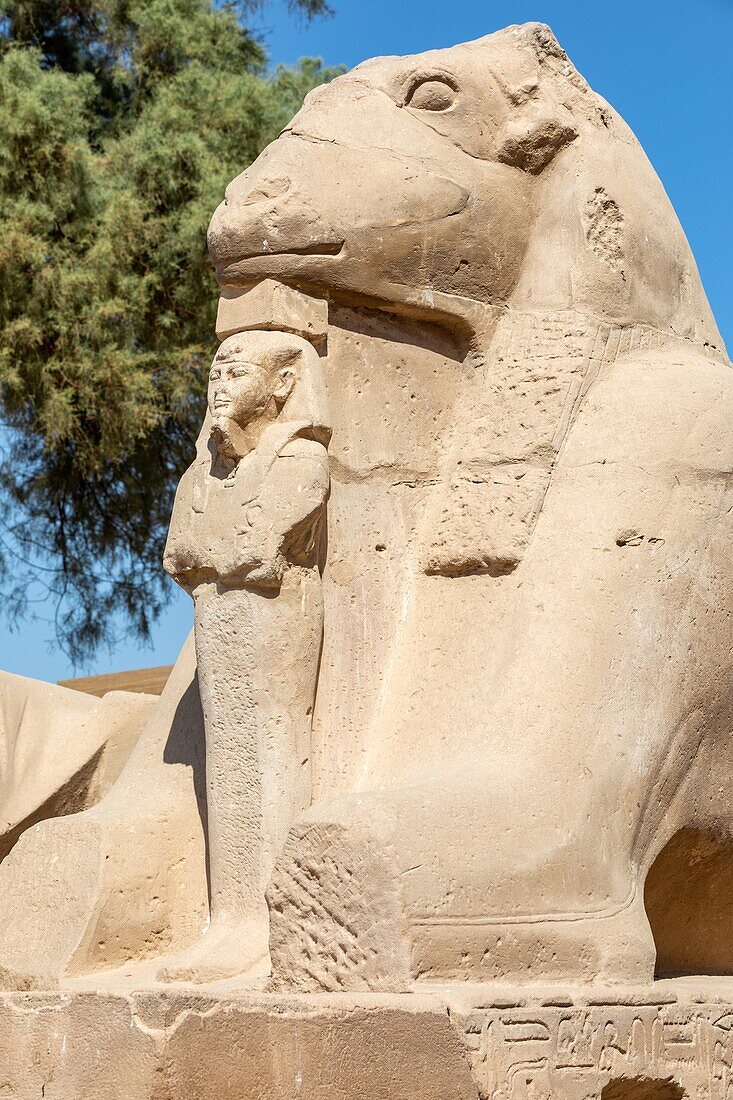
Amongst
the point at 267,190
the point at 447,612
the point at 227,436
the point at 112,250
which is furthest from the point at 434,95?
the point at 112,250

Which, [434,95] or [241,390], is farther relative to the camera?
[434,95]

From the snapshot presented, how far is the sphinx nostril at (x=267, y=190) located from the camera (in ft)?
13.0

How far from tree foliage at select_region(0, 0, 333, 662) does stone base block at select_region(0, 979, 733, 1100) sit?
31.5 ft

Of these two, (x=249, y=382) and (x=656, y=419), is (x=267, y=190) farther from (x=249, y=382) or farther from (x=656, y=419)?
(x=656, y=419)

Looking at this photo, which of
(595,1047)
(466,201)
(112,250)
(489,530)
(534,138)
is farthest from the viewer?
(112,250)

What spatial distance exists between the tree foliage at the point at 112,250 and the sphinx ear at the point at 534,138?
8675mm

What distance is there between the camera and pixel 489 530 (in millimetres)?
3877

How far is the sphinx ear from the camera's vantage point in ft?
13.8

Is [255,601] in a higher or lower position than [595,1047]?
higher

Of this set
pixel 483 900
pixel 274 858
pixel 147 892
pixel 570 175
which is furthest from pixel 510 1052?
pixel 570 175

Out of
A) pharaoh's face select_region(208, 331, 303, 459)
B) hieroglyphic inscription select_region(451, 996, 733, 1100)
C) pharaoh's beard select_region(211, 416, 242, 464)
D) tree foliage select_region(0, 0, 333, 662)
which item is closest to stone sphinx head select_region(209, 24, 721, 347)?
pharaoh's face select_region(208, 331, 303, 459)

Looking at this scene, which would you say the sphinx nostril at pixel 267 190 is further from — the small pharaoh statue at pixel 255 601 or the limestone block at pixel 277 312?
the small pharaoh statue at pixel 255 601

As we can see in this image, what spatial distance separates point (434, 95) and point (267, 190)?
567mm

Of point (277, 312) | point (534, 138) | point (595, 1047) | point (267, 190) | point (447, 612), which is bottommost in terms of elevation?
point (595, 1047)
